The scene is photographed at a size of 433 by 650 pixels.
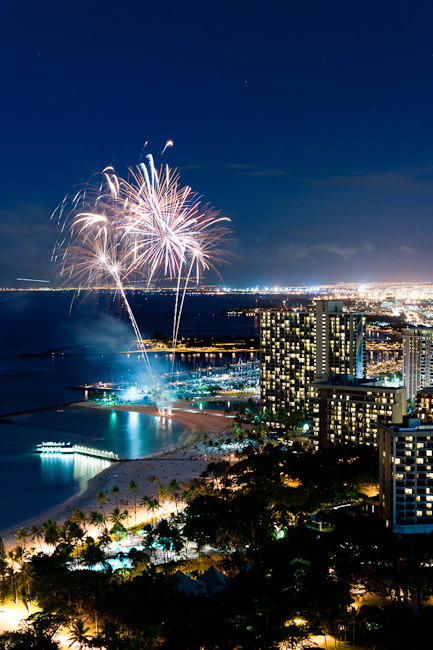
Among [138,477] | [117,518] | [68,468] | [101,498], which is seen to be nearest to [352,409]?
[138,477]

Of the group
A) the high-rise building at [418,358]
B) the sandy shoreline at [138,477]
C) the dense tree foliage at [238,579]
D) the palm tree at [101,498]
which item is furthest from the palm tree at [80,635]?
the high-rise building at [418,358]

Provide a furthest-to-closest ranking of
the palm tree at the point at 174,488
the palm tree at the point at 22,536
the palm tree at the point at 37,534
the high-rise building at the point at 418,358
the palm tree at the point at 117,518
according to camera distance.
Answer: the high-rise building at the point at 418,358 < the palm tree at the point at 174,488 < the palm tree at the point at 117,518 < the palm tree at the point at 37,534 < the palm tree at the point at 22,536

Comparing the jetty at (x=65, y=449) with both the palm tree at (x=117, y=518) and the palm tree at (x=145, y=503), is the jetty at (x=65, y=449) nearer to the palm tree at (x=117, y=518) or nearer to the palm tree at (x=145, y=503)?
the palm tree at (x=145, y=503)

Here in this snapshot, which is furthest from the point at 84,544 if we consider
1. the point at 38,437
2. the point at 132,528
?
the point at 38,437

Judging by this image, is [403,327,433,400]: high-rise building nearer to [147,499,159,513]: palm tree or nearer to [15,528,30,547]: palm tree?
[147,499,159,513]: palm tree

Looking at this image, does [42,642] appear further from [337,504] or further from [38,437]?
[38,437]

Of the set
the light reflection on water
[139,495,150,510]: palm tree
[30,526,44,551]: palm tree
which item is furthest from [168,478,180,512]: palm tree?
the light reflection on water
